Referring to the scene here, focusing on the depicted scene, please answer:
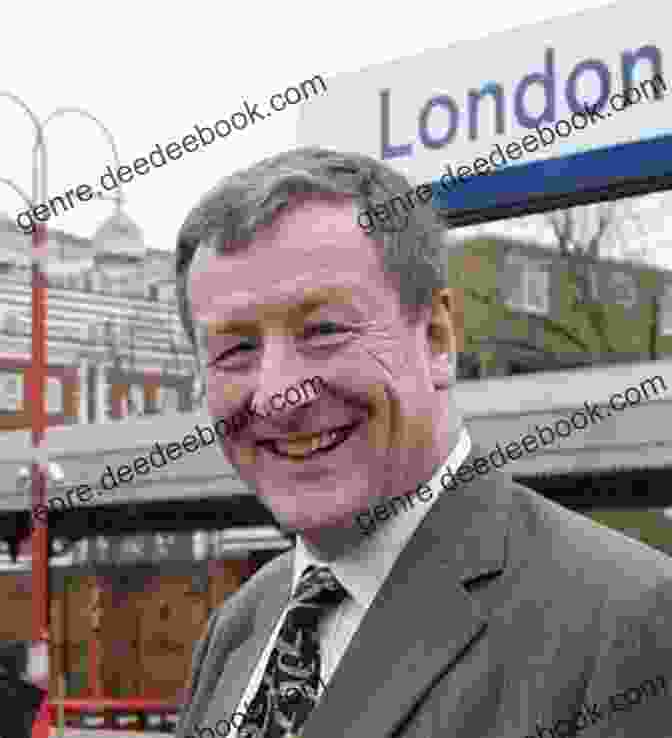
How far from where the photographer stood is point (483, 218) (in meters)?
9.85

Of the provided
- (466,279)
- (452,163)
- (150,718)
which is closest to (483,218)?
(452,163)

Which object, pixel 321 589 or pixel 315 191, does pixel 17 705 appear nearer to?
pixel 321 589

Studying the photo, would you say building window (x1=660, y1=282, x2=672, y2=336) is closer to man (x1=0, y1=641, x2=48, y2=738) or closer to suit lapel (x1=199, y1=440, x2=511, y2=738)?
man (x1=0, y1=641, x2=48, y2=738)

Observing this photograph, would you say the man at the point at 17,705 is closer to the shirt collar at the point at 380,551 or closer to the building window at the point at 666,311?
the shirt collar at the point at 380,551

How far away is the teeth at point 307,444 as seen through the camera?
5.78 feet

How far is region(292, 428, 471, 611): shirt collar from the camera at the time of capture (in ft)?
6.24

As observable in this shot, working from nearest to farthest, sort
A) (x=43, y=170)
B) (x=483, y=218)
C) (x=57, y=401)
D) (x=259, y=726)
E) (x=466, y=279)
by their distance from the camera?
(x=259, y=726)
(x=483, y=218)
(x=43, y=170)
(x=466, y=279)
(x=57, y=401)

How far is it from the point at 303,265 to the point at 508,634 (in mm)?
510

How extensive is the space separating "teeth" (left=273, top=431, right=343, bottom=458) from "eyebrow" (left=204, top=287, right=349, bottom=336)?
0.49ft

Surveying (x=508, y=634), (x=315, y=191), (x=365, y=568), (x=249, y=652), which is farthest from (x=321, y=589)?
(x=315, y=191)

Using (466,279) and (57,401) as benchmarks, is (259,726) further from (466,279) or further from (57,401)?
(57,401)

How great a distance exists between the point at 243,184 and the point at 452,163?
24.5 feet

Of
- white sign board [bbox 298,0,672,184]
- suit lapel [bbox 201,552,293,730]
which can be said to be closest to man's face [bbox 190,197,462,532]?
suit lapel [bbox 201,552,293,730]

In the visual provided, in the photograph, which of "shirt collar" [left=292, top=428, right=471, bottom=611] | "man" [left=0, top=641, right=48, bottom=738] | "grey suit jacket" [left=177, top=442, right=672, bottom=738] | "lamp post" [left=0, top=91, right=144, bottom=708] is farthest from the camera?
"lamp post" [left=0, top=91, right=144, bottom=708]
